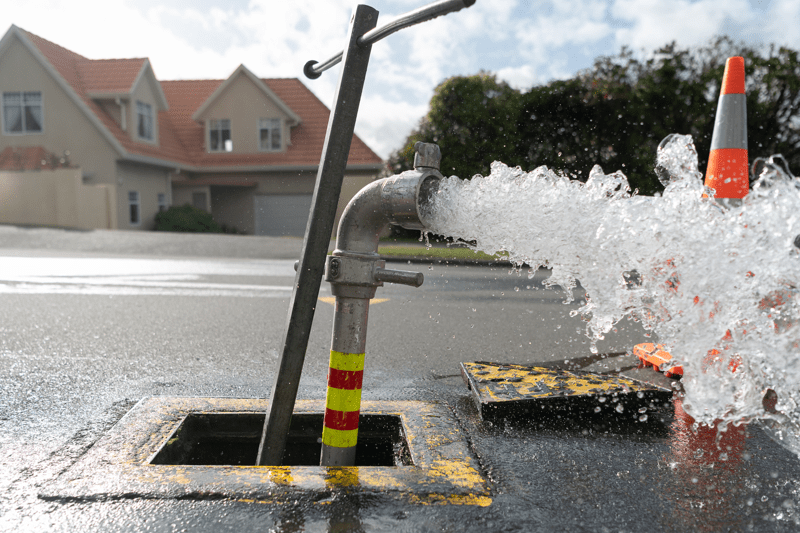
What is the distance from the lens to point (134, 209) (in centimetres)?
2130

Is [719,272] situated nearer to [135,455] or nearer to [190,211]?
[135,455]

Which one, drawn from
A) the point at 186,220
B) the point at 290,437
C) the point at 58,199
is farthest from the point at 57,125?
the point at 290,437

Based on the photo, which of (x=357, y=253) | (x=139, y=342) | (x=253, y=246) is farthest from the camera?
(x=253, y=246)

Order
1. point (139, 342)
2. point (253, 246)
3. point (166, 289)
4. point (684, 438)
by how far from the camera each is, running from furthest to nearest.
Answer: point (253, 246) → point (166, 289) → point (139, 342) → point (684, 438)

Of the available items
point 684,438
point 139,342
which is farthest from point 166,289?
point 684,438

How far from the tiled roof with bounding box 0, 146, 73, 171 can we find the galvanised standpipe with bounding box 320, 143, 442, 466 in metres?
21.7

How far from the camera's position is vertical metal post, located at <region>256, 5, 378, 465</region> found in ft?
6.76

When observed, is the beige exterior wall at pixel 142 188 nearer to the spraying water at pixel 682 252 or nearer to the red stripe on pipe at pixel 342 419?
the red stripe on pipe at pixel 342 419

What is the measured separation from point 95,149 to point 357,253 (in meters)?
21.6

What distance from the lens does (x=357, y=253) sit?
2.12m

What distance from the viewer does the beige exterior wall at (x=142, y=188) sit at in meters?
20.4

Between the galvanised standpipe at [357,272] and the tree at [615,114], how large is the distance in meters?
13.2

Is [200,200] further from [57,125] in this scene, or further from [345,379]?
[345,379]

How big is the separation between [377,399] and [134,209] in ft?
68.5
